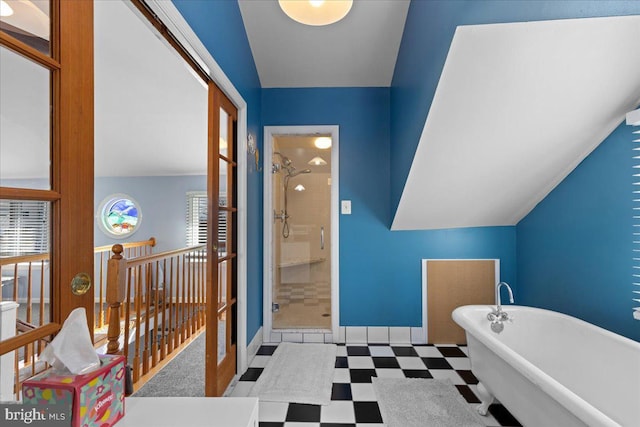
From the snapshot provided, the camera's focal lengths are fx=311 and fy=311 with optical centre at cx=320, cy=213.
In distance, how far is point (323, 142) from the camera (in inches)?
119

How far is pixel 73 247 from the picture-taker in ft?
2.74

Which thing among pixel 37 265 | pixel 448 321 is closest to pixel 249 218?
pixel 37 265

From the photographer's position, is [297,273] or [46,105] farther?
[297,273]

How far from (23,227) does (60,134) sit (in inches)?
9.9

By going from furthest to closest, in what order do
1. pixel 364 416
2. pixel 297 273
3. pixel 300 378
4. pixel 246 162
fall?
pixel 297 273 < pixel 246 162 < pixel 300 378 < pixel 364 416

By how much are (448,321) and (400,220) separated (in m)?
1.04

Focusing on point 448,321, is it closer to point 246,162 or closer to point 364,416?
point 364,416

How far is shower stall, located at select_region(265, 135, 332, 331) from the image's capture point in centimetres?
301

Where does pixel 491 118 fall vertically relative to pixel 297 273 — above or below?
above

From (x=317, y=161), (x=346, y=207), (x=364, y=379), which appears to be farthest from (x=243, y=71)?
(x=364, y=379)

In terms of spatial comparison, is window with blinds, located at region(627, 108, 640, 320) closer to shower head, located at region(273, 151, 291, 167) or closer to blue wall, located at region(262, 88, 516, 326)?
blue wall, located at region(262, 88, 516, 326)

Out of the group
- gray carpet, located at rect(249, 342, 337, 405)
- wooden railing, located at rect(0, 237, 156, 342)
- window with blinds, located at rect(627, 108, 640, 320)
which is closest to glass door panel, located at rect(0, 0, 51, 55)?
wooden railing, located at rect(0, 237, 156, 342)

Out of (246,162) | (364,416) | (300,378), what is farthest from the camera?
(246,162)

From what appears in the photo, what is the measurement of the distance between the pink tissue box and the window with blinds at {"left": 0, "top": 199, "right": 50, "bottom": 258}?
11.8 inches
